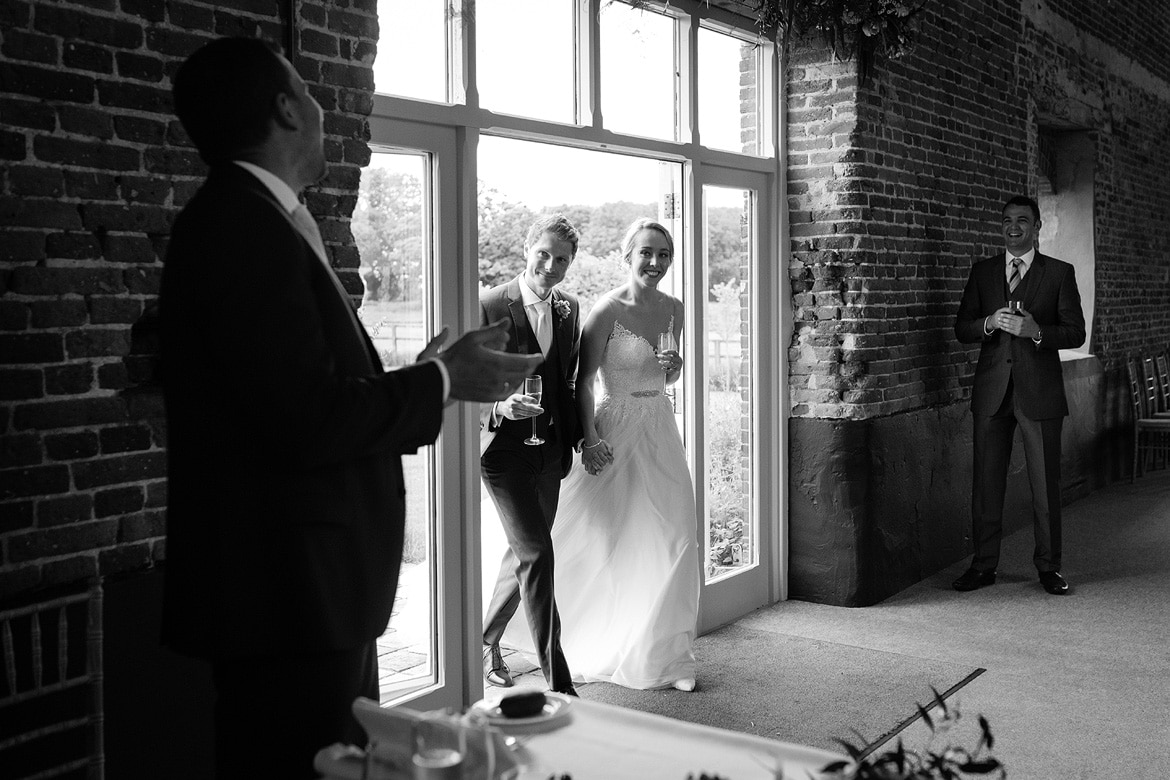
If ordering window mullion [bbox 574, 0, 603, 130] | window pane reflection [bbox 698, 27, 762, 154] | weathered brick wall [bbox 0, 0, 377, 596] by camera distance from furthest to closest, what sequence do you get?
1. window pane reflection [bbox 698, 27, 762, 154]
2. window mullion [bbox 574, 0, 603, 130]
3. weathered brick wall [bbox 0, 0, 377, 596]

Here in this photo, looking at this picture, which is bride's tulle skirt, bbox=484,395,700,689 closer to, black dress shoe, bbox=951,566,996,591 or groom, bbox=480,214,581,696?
groom, bbox=480,214,581,696

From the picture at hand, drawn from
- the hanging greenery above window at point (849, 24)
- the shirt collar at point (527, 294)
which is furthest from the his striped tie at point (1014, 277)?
the shirt collar at point (527, 294)

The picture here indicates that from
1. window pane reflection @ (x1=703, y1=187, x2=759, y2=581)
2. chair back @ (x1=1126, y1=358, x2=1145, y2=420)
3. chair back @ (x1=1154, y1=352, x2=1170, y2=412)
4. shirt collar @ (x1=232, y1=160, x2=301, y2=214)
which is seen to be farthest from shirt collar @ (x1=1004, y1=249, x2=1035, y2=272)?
shirt collar @ (x1=232, y1=160, x2=301, y2=214)

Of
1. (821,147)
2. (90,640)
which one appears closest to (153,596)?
(90,640)

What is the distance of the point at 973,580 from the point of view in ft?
20.9

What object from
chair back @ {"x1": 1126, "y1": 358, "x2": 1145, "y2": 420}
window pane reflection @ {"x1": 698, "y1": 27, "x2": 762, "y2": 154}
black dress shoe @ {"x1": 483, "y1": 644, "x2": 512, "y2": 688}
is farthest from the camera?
chair back @ {"x1": 1126, "y1": 358, "x2": 1145, "y2": 420}

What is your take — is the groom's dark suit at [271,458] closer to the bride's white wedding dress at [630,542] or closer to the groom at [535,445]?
the groom at [535,445]

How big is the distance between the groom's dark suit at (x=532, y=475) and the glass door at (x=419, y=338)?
21 cm

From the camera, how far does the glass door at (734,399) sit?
563 centimetres

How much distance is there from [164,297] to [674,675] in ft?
10.9

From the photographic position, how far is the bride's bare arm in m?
4.73

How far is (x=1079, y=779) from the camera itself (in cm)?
376

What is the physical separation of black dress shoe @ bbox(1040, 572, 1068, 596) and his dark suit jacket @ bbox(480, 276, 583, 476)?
3.12 metres

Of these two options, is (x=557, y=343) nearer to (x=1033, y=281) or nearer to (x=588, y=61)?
(x=588, y=61)
